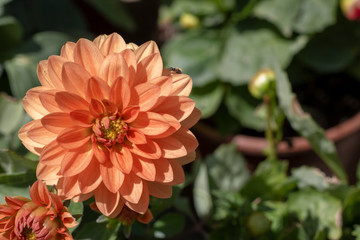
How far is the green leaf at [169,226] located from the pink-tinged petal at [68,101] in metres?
0.33

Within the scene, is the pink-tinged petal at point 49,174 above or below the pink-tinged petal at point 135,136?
below

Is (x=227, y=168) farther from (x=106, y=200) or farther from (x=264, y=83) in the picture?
(x=106, y=200)

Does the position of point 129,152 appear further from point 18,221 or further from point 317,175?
point 317,175

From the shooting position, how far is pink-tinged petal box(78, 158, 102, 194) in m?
0.52

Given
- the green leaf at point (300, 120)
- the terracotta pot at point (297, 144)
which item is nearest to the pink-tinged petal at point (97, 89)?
the green leaf at point (300, 120)

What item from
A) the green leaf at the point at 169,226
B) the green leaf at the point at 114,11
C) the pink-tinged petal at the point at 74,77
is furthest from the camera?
the green leaf at the point at 114,11

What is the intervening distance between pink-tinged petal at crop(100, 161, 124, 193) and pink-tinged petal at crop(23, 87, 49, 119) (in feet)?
0.32

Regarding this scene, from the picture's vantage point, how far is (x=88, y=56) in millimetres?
526

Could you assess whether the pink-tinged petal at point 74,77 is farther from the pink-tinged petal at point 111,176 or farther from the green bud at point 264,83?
the green bud at point 264,83

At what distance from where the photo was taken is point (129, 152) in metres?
0.54

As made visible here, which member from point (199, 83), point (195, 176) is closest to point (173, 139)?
point (195, 176)

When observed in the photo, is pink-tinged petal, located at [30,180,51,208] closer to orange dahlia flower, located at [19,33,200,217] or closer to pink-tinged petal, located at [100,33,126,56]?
orange dahlia flower, located at [19,33,200,217]

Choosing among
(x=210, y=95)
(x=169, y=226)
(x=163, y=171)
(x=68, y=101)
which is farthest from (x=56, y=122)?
(x=210, y=95)

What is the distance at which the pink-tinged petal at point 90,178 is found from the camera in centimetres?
52
